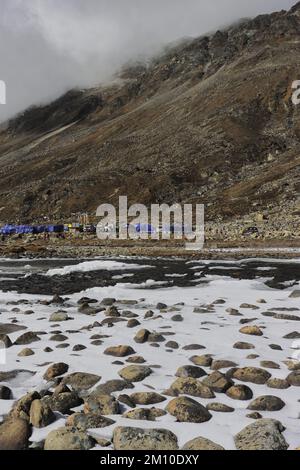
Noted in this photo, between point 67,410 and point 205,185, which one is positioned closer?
point 67,410

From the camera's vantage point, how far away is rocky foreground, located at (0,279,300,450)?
260 inches

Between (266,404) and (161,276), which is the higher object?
(161,276)

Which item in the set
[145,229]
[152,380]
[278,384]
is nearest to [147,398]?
[152,380]

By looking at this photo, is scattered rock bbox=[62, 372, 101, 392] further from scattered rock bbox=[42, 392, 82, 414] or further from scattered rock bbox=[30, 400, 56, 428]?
scattered rock bbox=[30, 400, 56, 428]

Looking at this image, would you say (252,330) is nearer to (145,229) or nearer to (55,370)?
(55,370)

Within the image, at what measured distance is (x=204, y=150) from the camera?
93062 mm

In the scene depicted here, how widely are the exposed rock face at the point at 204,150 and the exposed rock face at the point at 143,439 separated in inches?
1647

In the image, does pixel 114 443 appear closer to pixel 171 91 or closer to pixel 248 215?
pixel 248 215

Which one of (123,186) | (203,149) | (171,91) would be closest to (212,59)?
(171,91)

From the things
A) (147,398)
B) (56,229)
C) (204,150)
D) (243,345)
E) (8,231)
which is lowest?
(147,398)

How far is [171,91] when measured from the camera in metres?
145

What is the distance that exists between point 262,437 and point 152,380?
106 inches

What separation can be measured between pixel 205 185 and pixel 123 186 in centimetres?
1560

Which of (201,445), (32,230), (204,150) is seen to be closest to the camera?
(201,445)
